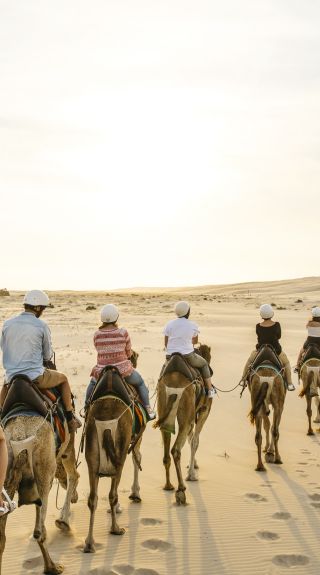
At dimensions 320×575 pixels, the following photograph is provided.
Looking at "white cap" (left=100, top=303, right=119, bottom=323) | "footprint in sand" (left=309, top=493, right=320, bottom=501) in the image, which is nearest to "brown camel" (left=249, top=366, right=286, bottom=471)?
"footprint in sand" (left=309, top=493, right=320, bottom=501)

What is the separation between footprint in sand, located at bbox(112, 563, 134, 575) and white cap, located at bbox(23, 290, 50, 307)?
3.85m

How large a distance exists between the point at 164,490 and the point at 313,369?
5.98 meters

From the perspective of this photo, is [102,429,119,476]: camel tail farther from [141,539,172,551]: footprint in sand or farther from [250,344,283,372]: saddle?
[250,344,283,372]: saddle

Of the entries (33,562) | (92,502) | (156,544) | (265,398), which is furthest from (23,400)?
(265,398)

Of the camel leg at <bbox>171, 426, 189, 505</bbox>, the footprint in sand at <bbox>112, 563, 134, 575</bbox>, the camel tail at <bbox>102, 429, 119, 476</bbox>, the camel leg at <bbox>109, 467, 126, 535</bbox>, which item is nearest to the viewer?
the footprint in sand at <bbox>112, 563, 134, 575</bbox>

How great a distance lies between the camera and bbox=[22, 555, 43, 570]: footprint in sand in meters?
8.79

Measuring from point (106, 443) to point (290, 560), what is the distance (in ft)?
10.4

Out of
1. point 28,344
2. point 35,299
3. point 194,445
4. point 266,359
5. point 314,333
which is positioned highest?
point 35,299

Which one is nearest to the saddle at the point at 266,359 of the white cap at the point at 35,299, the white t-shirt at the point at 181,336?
the white t-shirt at the point at 181,336

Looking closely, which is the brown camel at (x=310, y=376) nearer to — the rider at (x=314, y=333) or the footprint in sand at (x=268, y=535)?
the rider at (x=314, y=333)

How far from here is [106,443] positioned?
31.5 feet

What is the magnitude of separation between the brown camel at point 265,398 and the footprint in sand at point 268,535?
3519mm

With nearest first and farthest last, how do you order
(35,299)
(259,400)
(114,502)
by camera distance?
(35,299) → (114,502) → (259,400)

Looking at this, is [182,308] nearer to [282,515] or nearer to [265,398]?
[265,398]
